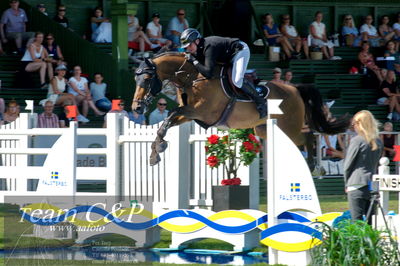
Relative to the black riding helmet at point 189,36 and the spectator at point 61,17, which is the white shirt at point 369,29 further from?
the black riding helmet at point 189,36

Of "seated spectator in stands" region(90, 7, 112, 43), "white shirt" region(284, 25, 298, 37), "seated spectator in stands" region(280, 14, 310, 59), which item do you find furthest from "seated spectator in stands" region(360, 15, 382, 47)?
"seated spectator in stands" region(90, 7, 112, 43)

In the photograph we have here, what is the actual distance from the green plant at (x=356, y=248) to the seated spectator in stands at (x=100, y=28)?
11.5 meters

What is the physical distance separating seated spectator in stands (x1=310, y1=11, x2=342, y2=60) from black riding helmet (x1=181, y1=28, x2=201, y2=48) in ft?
34.0

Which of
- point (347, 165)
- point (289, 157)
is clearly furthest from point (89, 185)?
point (347, 165)

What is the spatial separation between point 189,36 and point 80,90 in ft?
19.8

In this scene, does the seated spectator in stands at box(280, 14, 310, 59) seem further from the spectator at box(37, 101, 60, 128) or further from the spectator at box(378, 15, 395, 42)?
the spectator at box(37, 101, 60, 128)

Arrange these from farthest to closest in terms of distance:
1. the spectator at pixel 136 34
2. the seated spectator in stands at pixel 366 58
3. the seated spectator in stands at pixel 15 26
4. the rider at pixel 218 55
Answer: the seated spectator in stands at pixel 366 58 < the spectator at pixel 136 34 < the seated spectator in stands at pixel 15 26 < the rider at pixel 218 55

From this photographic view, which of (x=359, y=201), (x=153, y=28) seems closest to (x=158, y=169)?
(x=359, y=201)

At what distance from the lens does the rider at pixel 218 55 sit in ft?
34.8

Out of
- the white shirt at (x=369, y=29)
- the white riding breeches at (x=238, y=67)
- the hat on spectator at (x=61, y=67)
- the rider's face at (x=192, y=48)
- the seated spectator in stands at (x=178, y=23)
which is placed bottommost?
the white riding breeches at (x=238, y=67)

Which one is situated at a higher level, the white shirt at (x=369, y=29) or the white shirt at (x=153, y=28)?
the white shirt at (x=369, y=29)

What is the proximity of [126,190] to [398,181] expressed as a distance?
13.3 ft

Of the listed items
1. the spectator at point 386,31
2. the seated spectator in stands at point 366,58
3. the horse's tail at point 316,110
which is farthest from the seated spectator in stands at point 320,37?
the horse's tail at point 316,110

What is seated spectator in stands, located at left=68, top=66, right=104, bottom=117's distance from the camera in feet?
52.6
